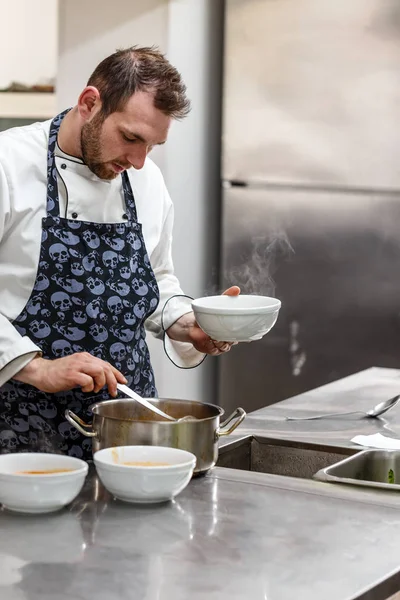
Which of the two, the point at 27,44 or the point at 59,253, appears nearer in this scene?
the point at 59,253

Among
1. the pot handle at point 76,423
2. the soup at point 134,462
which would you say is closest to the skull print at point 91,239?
the pot handle at point 76,423

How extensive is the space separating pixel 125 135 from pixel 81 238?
25cm

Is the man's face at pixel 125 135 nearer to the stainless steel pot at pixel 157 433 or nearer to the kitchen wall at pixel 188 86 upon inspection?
the stainless steel pot at pixel 157 433

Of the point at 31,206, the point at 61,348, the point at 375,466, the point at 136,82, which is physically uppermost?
the point at 136,82

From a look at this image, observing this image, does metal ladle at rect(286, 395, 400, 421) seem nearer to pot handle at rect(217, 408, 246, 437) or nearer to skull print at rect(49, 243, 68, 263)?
pot handle at rect(217, 408, 246, 437)

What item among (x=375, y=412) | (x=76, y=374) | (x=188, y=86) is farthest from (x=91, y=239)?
(x=188, y=86)

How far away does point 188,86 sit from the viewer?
4.33m

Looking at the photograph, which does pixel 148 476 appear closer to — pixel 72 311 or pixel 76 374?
pixel 76 374

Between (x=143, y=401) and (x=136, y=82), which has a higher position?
(x=136, y=82)

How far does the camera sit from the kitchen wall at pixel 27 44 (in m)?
5.29

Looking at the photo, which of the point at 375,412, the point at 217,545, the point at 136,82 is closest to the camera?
the point at 217,545

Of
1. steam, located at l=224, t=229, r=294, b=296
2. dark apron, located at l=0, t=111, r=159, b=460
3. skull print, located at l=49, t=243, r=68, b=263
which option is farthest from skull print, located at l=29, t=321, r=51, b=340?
steam, located at l=224, t=229, r=294, b=296

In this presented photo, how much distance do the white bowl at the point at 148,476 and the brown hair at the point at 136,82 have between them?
2.60 ft

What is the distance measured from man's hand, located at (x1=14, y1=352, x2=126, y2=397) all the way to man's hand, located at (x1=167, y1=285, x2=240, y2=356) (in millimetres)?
492
